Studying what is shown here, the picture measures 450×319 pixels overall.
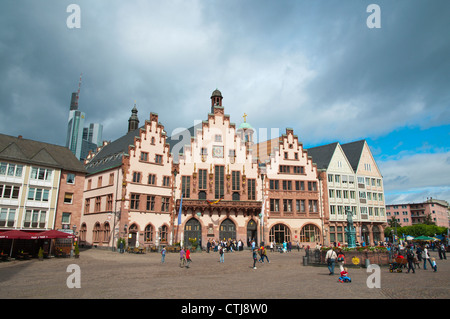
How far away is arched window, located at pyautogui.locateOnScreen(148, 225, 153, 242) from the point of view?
152 ft

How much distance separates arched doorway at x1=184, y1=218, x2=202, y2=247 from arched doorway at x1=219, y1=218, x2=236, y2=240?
3.40 m

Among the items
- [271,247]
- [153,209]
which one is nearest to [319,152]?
[271,247]

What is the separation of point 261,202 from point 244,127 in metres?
32.5

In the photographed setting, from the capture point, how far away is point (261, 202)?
51594 mm

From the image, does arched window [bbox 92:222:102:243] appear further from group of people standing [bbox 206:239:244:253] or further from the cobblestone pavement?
the cobblestone pavement

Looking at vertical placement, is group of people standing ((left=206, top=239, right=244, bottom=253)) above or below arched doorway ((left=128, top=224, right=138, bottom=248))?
below

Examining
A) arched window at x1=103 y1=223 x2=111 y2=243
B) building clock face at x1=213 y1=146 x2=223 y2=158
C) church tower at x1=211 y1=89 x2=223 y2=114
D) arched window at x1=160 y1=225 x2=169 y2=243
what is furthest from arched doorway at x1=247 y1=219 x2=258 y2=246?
arched window at x1=103 y1=223 x2=111 y2=243

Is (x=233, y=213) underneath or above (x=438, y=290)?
above

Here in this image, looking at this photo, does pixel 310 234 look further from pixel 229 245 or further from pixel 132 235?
pixel 132 235

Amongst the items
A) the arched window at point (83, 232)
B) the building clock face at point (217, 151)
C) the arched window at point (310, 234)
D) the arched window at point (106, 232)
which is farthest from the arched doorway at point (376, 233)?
the arched window at point (83, 232)

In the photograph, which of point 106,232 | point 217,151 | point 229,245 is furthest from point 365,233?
point 106,232

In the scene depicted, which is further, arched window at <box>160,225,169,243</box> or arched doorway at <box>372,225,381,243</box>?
arched doorway at <box>372,225,381,243</box>
